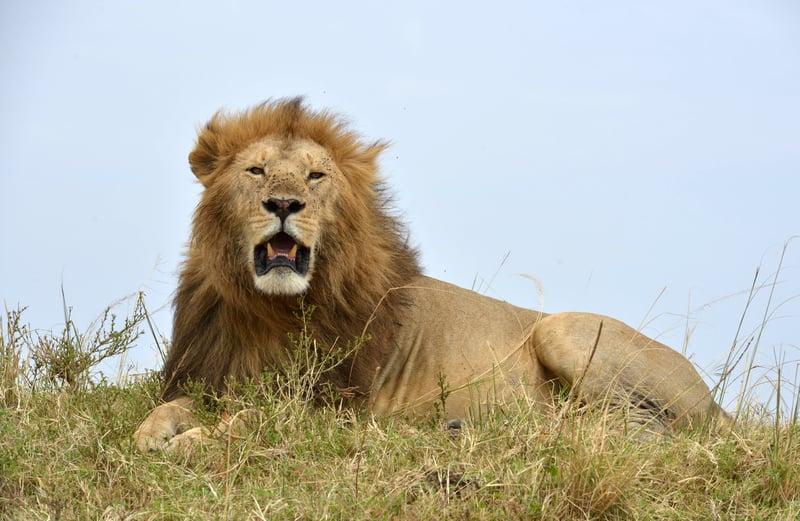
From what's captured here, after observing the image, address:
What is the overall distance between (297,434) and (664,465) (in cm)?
153

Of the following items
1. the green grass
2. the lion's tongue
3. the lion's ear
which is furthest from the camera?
A: the lion's ear

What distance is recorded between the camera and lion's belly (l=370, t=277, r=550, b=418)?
5953 millimetres

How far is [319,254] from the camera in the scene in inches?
210

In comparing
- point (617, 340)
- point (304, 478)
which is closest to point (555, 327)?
point (617, 340)

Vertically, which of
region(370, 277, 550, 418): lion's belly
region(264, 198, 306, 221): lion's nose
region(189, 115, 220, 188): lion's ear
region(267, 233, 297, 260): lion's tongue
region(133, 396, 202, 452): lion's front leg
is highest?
region(189, 115, 220, 188): lion's ear

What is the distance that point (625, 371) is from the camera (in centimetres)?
610

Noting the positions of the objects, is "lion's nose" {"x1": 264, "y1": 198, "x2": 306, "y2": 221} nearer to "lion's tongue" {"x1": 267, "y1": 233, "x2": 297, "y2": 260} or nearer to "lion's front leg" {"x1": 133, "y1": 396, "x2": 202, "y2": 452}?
"lion's tongue" {"x1": 267, "y1": 233, "x2": 297, "y2": 260}

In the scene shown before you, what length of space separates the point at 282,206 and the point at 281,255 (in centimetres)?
23

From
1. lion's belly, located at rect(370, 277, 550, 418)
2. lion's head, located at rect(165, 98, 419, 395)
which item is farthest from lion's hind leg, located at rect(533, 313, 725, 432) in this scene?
lion's head, located at rect(165, 98, 419, 395)

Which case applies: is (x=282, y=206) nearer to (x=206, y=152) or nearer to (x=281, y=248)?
(x=281, y=248)

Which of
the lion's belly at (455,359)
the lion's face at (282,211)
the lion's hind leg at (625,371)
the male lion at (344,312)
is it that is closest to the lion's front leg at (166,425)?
the male lion at (344,312)

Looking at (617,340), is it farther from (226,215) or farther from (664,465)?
(226,215)

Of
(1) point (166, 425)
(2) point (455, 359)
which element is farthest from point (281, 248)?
(2) point (455, 359)

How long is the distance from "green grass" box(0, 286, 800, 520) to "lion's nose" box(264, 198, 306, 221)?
74 centimetres
